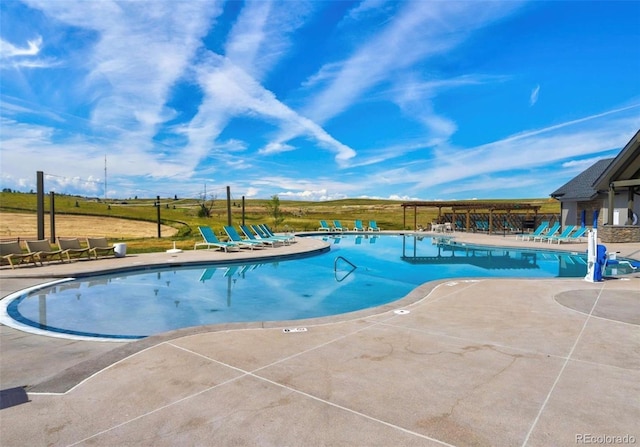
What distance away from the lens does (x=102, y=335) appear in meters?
5.20

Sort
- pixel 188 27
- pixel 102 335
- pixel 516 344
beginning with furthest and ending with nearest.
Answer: pixel 188 27, pixel 102 335, pixel 516 344

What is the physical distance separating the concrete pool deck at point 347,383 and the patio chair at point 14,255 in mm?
6936

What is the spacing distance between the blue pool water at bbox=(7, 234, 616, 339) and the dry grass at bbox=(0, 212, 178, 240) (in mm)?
13016

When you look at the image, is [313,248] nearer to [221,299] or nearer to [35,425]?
[221,299]

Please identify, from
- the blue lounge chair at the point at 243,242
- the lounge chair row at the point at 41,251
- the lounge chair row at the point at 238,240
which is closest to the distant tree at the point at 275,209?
the lounge chair row at the point at 238,240

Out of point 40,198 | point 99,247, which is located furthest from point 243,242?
point 40,198

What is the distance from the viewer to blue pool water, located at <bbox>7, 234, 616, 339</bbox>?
19.9 ft

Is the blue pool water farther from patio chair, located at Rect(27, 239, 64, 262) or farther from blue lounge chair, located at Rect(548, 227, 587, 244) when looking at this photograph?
blue lounge chair, located at Rect(548, 227, 587, 244)

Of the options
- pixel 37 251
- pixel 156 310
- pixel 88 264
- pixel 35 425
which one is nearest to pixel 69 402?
pixel 35 425

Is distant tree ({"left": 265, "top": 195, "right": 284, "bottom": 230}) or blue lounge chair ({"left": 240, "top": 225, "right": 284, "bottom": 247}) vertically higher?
distant tree ({"left": 265, "top": 195, "right": 284, "bottom": 230})

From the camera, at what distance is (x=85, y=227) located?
23000 mm

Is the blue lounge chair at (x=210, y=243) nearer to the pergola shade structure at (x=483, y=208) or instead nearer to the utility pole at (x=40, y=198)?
the utility pole at (x=40, y=198)

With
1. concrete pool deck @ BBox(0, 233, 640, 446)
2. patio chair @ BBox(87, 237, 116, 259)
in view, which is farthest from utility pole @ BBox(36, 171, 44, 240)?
concrete pool deck @ BBox(0, 233, 640, 446)

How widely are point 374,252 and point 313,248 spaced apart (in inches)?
107
